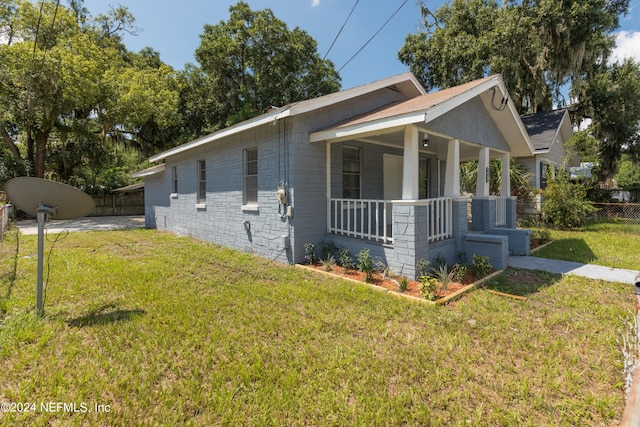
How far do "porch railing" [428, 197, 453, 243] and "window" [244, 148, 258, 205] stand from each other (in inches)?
169

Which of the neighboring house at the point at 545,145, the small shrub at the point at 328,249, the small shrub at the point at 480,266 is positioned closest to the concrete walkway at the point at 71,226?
the small shrub at the point at 328,249

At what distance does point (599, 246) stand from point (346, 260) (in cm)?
743

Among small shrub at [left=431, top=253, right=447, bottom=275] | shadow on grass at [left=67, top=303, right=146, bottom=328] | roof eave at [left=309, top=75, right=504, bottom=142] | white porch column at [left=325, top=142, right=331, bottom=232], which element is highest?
roof eave at [left=309, top=75, right=504, bottom=142]

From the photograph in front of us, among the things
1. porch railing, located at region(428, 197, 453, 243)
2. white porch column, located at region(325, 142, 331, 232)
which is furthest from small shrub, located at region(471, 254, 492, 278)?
white porch column, located at region(325, 142, 331, 232)

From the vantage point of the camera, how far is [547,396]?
2.48 m

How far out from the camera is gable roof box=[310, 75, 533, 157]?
4984 millimetres

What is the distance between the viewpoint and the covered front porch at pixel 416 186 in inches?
208

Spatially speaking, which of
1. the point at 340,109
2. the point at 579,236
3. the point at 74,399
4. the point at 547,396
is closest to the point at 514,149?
the point at 579,236

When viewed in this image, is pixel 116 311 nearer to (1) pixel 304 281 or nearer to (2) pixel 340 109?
(1) pixel 304 281

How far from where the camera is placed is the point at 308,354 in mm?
3053

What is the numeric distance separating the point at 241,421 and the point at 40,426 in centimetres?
138

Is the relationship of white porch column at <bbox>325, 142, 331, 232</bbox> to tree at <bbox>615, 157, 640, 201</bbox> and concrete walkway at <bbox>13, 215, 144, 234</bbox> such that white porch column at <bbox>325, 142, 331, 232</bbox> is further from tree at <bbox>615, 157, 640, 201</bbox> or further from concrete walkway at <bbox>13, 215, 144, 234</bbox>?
tree at <bbox>615, 157, 640, 201</bbox>

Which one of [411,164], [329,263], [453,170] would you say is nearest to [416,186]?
[411,164]

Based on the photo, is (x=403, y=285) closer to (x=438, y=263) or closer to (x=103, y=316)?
(x=438, y=263)
